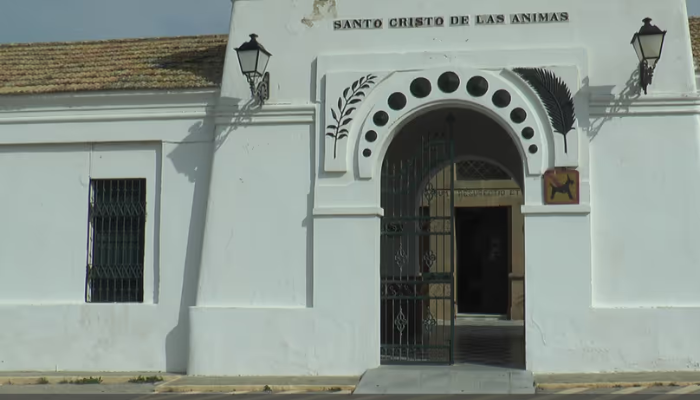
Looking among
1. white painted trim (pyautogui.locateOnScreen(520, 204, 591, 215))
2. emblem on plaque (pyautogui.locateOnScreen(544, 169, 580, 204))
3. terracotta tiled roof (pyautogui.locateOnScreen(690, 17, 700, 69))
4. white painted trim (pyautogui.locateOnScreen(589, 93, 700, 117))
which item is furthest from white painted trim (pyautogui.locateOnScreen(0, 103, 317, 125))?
terracotta tiled roof (pyautogui.locateOnScreen(690, 17, 700, 69))

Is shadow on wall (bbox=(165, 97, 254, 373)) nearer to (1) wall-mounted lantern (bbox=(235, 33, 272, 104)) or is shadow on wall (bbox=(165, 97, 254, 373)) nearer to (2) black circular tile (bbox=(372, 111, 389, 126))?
(1) wall-mounted lantern (bbox=(235, 33, 272, 104))

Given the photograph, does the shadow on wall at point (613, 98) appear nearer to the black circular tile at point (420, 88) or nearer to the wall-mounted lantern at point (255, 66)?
the black circular tile at point (420, 88)

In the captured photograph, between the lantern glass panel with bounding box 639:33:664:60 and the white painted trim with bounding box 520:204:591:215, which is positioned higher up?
the lantern glass panel with bounding box 639:33:664:60

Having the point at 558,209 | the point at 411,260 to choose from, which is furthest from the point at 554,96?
the point at 411,260

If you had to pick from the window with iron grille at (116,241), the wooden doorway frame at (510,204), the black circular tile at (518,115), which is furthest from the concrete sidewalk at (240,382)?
the wooden doorway frame at (510,204)

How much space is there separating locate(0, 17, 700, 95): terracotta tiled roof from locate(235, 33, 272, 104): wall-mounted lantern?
26.6 inches

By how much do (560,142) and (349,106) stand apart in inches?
103

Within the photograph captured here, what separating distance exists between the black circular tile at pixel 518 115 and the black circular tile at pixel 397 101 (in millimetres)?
1336

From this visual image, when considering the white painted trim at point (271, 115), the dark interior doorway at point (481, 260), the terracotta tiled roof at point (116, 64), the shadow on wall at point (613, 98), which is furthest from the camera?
the dark interior doorway at point (481, 260)

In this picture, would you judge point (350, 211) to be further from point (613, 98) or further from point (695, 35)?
point (695, 35)

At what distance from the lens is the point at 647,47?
9914 mm

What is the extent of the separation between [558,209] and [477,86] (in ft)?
5.87

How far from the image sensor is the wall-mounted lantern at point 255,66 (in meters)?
10.6

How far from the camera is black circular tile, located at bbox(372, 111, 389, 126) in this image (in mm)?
10719
